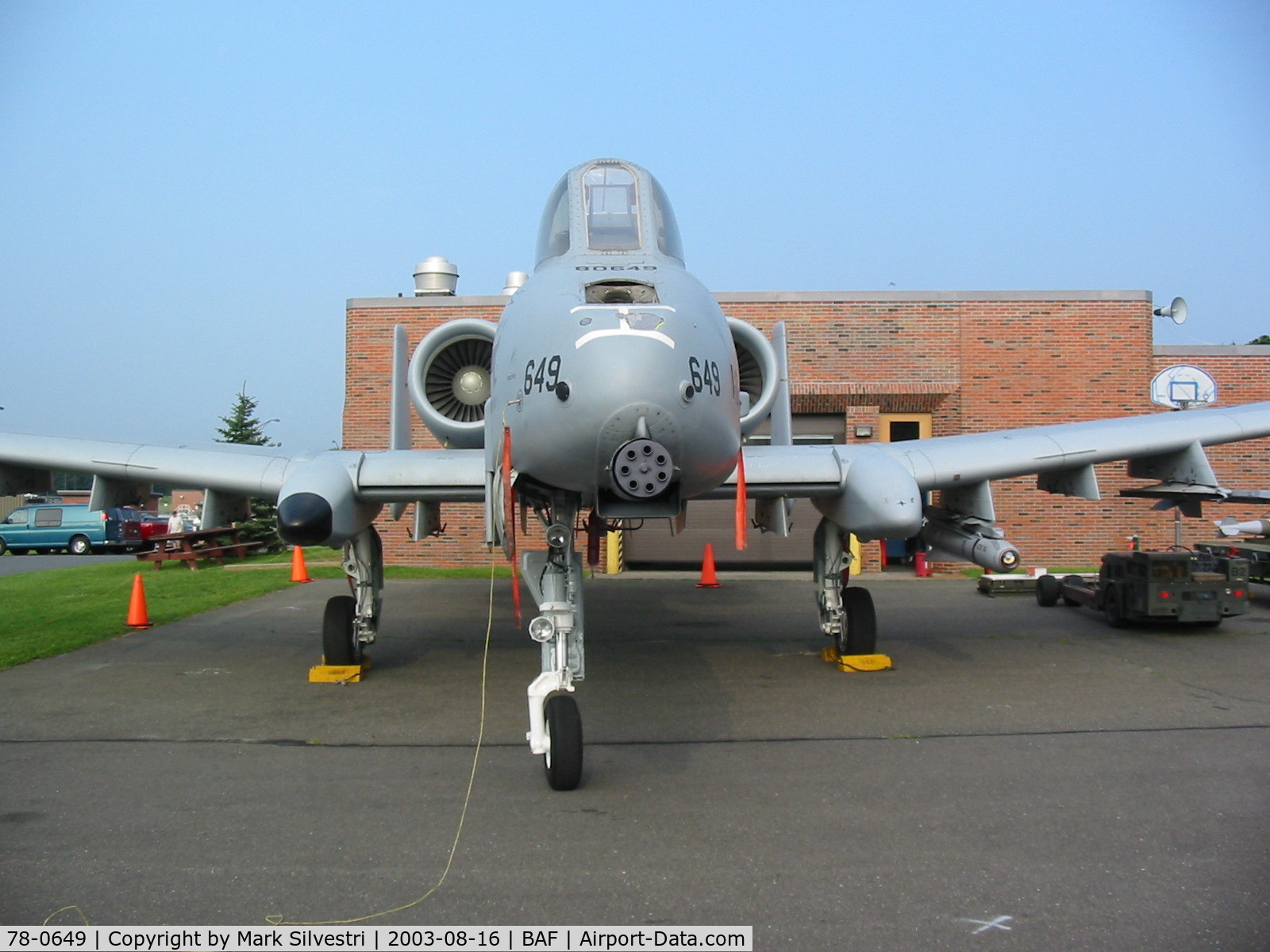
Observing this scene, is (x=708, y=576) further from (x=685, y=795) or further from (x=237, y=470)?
(x=685, y=795)

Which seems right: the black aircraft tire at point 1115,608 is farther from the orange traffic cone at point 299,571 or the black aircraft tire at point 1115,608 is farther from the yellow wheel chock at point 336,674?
the orange traffic cone at point 299,571

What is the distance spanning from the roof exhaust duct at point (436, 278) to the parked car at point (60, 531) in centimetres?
1775

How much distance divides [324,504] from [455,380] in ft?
7.91

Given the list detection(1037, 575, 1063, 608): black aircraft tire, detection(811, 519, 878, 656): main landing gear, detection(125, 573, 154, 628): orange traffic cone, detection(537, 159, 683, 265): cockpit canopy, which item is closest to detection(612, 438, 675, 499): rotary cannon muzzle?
detection(537, 159, 683, 265): cockpit canopy

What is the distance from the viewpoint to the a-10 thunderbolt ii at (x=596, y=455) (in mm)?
4867

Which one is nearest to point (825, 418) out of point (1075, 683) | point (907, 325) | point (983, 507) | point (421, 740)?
point (907, 325)

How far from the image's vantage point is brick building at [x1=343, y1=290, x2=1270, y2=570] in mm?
17875

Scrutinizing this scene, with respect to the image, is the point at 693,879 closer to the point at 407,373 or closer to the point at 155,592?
the point at 407,373

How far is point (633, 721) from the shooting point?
7.20 meters

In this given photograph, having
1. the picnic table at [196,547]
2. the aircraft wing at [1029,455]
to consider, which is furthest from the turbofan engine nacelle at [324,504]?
the picnic table at [196,547]

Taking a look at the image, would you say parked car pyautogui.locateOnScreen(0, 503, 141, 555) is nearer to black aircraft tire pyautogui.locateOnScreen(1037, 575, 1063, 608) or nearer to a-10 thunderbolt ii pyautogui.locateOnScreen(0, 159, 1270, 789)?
a-10 thunderbolt ii pyautogui.locateOnScreen(0, 159, 1270, 789)

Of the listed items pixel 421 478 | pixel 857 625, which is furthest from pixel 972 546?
pixel 421 478

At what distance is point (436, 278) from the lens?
19.5 meters

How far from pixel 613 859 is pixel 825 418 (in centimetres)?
1501
